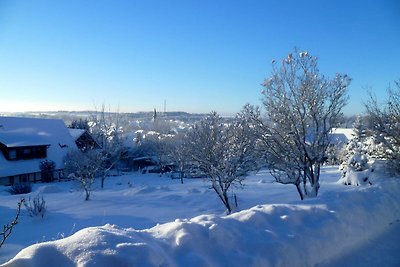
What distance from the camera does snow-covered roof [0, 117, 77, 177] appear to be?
29.2 metres

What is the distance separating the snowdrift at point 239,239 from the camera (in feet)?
10.4

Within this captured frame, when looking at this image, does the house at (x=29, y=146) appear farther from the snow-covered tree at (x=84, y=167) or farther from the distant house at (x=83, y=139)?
the distant house at (x=83, y=139)

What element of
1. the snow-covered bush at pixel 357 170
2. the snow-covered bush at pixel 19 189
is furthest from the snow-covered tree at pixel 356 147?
the snow-covered bush at pixel 19 189

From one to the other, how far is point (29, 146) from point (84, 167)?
36.4ft

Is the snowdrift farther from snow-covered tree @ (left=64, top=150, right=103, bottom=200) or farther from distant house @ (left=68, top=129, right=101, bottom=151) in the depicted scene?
distant house @ (left=68, top=129, right=101, bottom=151)

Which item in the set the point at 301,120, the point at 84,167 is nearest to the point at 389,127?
the point at 301,120

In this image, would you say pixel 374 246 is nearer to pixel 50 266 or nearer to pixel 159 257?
pixel 159 257

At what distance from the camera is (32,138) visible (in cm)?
3222

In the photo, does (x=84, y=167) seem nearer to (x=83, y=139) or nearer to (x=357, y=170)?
(x=83, y=139)

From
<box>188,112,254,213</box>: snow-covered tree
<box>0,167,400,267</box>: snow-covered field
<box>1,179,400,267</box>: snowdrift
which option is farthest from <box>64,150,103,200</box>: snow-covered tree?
<box>1,179,400,267</box>: snowdrift

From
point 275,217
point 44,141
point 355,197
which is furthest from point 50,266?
point 44,141

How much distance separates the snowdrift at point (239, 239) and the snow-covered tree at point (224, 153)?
9543 mm

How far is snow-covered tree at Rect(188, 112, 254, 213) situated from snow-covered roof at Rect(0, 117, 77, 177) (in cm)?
1949

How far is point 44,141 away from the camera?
33.1 meters
